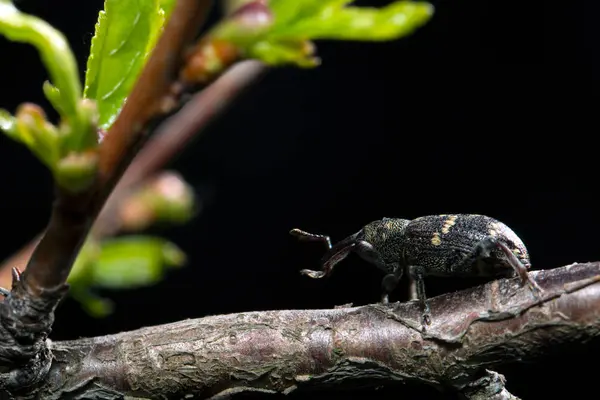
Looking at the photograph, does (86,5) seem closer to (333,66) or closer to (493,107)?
(333,66)

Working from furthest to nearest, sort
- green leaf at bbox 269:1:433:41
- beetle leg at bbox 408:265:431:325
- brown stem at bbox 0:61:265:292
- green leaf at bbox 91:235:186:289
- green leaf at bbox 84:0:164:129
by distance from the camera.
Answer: green leaf at bbox 91:235:186:289, brown stem at bbox 0:61:265:292, beetle leg at bbox 408:265:431:325, green leaf at bbox 84:0:164:129, green leaf at bbox 269:1:433:41

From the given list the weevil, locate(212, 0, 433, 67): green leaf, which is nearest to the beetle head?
the weevil

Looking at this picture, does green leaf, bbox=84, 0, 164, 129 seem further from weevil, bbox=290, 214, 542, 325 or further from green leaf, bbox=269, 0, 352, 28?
weevil, bbox=290, 214, 542, 325

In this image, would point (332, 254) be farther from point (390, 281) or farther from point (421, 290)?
point (421, 290)

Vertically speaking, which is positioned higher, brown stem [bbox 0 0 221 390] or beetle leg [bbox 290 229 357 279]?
beetle leg [bbox 290 229 357 279]

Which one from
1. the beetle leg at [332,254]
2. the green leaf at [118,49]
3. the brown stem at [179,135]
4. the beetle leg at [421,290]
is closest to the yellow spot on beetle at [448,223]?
the beetle leg at [421,290]

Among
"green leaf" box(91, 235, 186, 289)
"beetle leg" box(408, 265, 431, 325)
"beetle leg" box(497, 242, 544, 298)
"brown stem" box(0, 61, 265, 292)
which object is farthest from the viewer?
"green leaf" box(91, 235, 186, 289)

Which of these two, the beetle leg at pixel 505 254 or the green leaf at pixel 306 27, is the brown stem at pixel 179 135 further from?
the green leaf at pixel 306 27

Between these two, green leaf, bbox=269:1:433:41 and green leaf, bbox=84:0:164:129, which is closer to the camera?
green leaf, bbox=269:1:433:41
